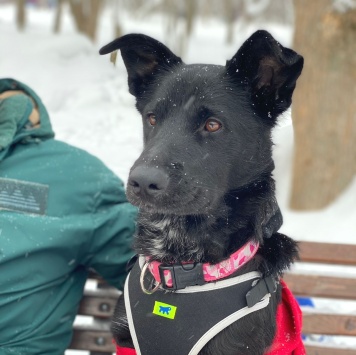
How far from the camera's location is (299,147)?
753cm

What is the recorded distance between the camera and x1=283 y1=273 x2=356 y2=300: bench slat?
3.36 meters

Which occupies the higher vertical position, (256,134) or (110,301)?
(256,134)

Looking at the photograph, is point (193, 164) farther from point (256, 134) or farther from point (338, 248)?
point (338, 248)

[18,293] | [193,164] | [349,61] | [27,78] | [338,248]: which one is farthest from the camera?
[27,78]

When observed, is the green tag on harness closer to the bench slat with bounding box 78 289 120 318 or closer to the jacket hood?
the bench slat with bounding box 78 289 120 318

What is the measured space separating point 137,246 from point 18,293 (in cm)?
64

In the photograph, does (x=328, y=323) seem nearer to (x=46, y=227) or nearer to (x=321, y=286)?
(x=321, y=286)

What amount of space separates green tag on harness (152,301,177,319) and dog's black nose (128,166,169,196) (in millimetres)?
491

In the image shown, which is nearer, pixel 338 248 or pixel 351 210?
pixel 338 248

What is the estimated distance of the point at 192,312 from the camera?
2463 millimetres

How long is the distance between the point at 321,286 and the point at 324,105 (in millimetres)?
4255

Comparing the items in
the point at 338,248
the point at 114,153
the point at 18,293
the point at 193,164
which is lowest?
the point at 114,153

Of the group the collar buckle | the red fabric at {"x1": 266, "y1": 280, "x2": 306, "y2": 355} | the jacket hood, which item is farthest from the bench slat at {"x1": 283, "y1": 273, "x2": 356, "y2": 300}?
the jacket hood

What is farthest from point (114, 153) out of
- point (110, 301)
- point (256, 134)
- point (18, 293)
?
point (256, 134)
